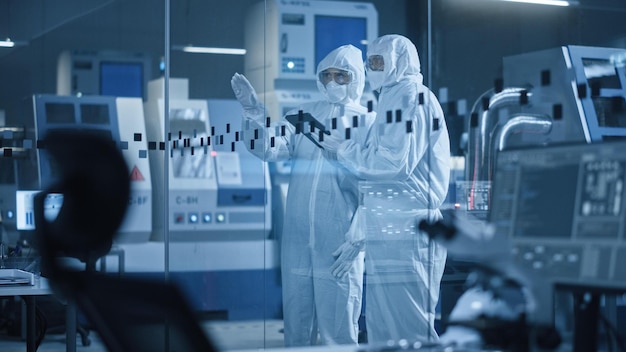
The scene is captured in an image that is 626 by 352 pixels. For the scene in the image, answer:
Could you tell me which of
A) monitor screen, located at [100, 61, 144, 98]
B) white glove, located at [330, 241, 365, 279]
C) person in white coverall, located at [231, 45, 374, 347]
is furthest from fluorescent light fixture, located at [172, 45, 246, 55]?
white glove, located at [330, 241, 365, 279]

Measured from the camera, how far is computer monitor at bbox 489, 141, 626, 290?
1792 mm

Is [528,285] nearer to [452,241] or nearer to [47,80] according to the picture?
[452,241]

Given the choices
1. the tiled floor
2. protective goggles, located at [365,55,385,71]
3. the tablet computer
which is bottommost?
the tiled floor

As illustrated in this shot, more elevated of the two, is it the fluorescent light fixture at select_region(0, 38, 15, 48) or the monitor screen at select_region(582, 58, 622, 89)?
the fluorescent light fixture at select_region(0, 38, 15, 48)

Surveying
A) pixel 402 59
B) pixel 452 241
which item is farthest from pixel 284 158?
pixel 452 241

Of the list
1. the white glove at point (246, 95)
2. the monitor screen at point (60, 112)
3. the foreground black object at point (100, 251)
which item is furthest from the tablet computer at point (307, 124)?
the foreground black object at point (100, 251)

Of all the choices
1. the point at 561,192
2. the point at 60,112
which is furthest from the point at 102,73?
the point at 561,192

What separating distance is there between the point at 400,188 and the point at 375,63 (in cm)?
64

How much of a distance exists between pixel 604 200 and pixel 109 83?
15.1 feet

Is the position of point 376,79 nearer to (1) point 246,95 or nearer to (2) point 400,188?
(2) point 400,188

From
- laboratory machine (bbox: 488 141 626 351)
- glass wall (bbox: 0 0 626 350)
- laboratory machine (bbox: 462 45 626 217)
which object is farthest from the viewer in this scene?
glass wall (bbox: 0 0 626 350)

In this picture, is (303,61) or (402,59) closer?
(402,59)

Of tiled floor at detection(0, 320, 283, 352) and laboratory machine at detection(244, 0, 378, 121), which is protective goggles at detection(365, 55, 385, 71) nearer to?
laboratory machine at detection(244, 0, 378, 121)

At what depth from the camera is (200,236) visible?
5.92 m
